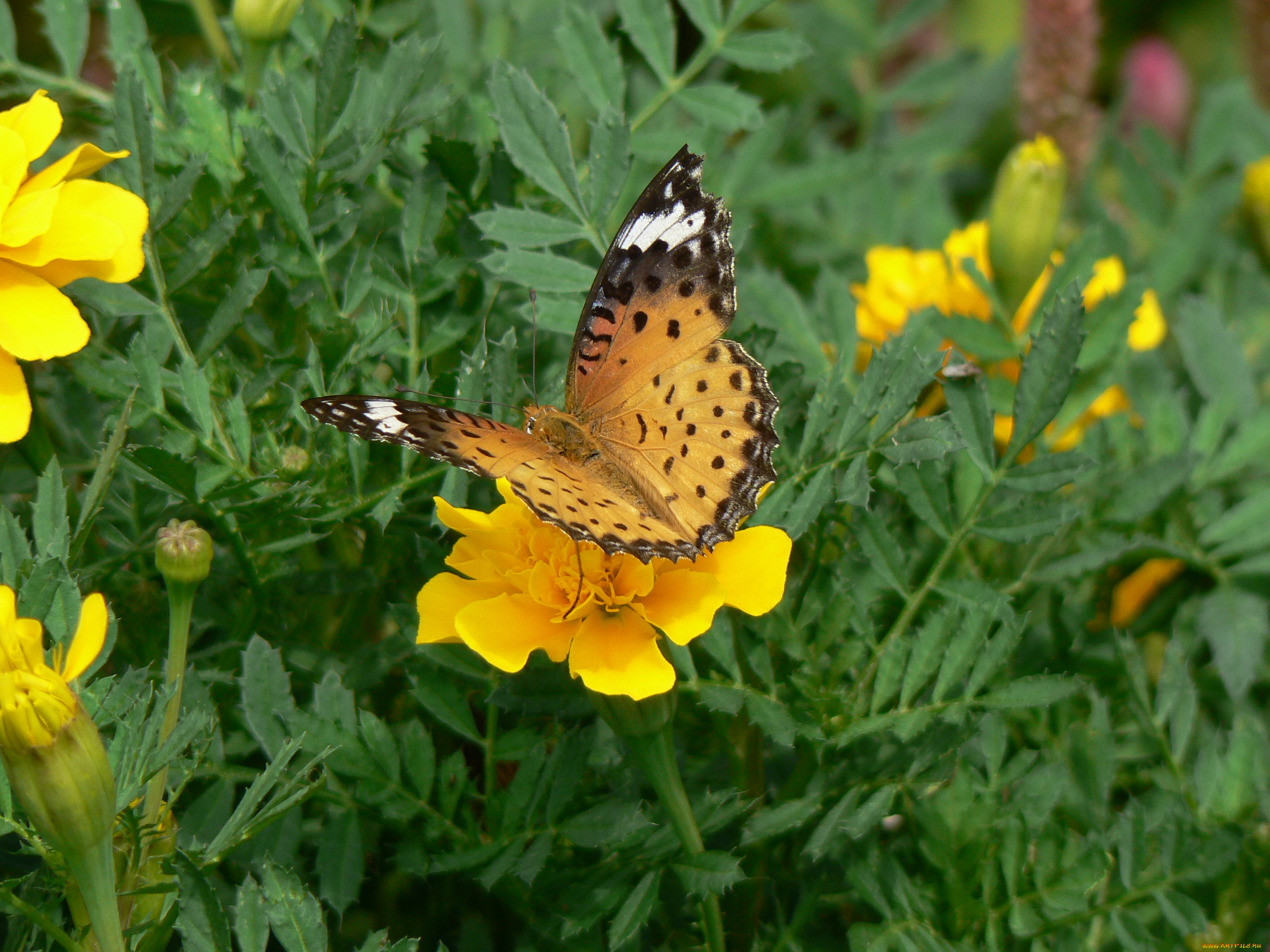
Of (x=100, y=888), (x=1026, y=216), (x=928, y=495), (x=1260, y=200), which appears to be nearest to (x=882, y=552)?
(x=928, y=495)

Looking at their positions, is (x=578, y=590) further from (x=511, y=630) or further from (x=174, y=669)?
(x=174, y=669)

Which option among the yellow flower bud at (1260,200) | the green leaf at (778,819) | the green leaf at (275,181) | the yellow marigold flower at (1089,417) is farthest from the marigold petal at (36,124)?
the yellow flower bud at (1260,200)

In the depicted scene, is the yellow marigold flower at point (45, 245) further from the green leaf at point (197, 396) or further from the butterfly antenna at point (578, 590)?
the butterfly antenna at point (578, 590)

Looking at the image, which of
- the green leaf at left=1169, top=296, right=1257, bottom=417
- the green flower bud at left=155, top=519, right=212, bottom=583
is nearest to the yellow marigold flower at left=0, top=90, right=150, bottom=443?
the green flower bud at left=155, top=519, right=212, bottom=583

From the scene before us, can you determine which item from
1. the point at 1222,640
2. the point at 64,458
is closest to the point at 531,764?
the point at 64,458

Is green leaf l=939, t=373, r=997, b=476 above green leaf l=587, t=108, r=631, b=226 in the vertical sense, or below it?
below

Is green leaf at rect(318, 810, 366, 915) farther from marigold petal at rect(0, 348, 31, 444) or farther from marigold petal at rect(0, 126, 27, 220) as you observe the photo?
marigold petal at rect(0, 126, 27, 220)
